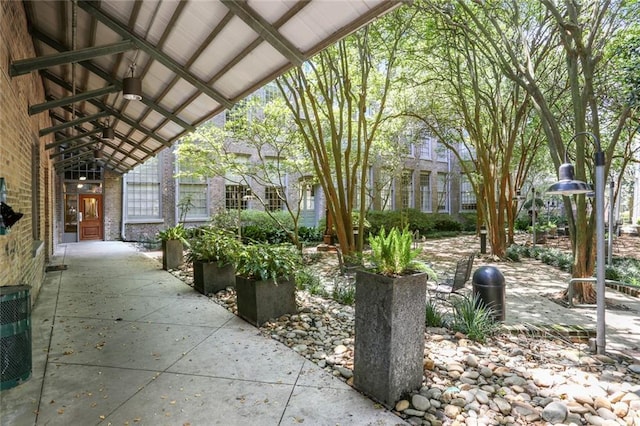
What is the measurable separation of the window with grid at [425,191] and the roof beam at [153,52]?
21731 millimetres

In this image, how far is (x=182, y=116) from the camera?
6.83m

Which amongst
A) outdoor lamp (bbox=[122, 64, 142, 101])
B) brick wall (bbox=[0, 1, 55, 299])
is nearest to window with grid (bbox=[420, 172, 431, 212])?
outdoor lamp (bbox=[122, 64, 142, 101])

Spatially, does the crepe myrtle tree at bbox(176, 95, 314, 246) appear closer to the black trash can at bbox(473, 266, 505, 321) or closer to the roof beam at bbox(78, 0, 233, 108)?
the roof beam at bbox(78, 0, 233, 108)

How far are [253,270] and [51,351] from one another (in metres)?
2.14

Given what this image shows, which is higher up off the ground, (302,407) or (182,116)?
(182,116)

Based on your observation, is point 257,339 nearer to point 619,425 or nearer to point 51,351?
point 51,351

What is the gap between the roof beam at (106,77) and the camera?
5.29 meters

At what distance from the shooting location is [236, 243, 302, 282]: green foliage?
178 inches

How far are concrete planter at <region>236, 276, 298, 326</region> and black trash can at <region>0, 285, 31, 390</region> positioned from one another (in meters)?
2.14

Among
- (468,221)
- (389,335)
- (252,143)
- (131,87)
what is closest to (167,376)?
(389,335)

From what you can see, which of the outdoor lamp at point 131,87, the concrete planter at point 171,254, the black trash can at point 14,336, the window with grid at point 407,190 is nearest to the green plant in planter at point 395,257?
the black trash can at point 14,336

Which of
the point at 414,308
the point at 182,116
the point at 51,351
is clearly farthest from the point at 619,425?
the point at 182,116

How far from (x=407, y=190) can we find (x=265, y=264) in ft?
Result: 68.6

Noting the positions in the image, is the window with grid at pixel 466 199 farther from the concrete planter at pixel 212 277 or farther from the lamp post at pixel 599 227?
the lamp post at pixel 599 227
